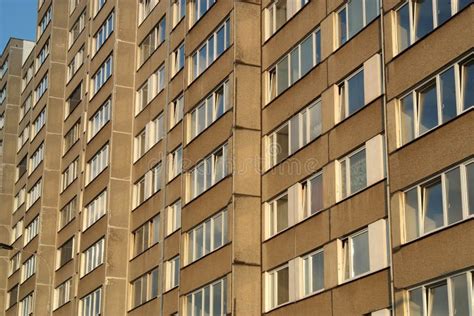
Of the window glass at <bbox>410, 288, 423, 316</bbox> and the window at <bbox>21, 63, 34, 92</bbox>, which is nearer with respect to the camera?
the window glass at <bbox>410, 288, 423, 316</bbox>

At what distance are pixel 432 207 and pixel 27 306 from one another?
4219cm

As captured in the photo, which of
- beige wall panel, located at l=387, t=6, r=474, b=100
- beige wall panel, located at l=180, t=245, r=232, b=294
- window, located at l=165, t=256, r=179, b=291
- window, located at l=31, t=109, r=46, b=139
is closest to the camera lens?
beige wall panel, located at l=387, t=6, r=474, b=100

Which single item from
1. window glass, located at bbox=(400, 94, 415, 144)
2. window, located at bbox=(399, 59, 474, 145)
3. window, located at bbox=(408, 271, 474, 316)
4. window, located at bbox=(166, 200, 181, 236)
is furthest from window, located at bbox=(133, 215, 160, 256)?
window, located at bbox=(408, 271, 474, 316)

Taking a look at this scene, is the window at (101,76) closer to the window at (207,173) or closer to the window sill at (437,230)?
the window at (207,173)

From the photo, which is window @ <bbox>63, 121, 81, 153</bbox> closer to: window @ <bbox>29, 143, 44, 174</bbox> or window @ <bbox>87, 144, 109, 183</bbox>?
window @ <bbox>29, 143, 44, 174</bbox>

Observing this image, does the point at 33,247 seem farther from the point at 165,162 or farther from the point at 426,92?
the point at 426,92

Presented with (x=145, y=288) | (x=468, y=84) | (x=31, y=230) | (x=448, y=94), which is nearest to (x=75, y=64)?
(x=31, y=230)

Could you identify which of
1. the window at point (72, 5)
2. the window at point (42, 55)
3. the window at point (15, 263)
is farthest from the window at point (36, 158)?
the window at point (72, 5)

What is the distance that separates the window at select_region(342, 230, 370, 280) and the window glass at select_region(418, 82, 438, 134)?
3.75 meters

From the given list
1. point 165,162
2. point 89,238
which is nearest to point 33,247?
point 89,238

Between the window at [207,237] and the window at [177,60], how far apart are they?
9266 mm

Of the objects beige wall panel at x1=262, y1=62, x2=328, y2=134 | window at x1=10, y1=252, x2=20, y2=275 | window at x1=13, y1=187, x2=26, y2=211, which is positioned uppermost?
window at x1=13, y1=187, x2=26, y2=211

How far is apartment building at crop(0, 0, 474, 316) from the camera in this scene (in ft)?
78.4

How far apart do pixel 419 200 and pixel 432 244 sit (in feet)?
5.08
